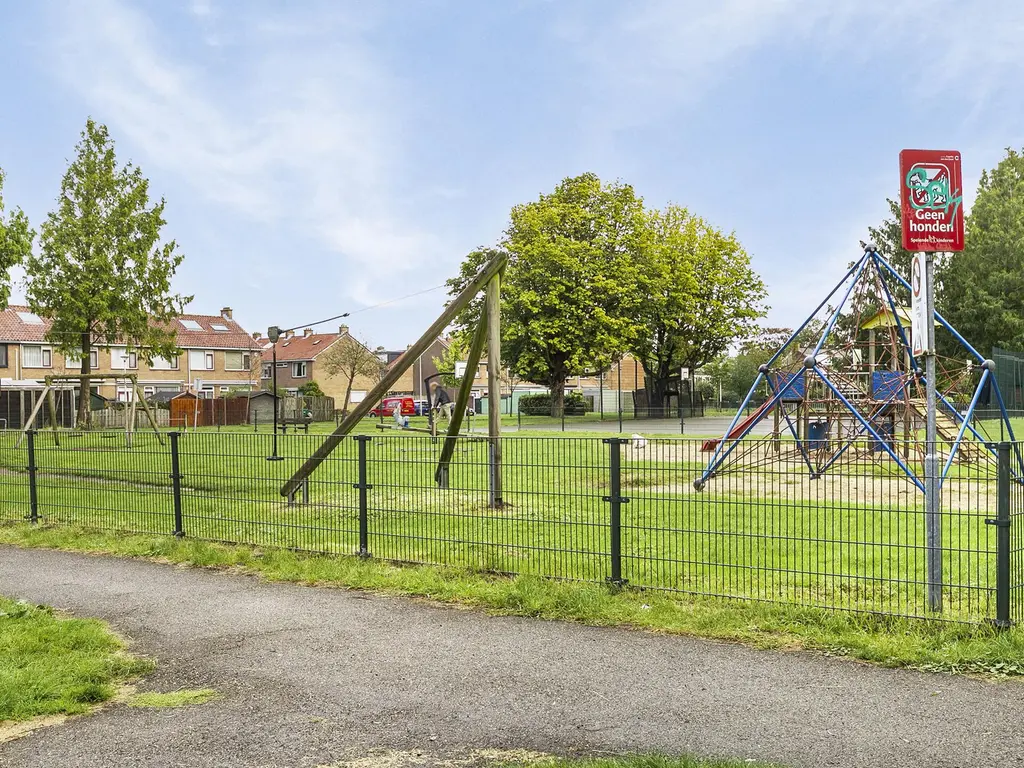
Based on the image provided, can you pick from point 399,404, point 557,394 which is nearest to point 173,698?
point 399,404

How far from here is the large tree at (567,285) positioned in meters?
49.4

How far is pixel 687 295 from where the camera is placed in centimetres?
5334

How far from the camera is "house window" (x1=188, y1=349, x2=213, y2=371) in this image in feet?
233

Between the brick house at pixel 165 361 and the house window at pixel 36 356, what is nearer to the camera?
the brick house at pixel 165 361

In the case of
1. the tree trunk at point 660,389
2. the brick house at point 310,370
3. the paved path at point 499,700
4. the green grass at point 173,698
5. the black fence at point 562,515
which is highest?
the brick house at point 310,370

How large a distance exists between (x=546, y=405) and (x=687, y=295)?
442 inches

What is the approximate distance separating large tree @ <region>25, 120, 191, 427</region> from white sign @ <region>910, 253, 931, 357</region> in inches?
1275

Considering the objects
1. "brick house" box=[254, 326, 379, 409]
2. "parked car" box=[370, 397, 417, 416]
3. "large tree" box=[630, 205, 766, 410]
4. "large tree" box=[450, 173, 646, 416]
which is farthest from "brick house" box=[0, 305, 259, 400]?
"large tree" box=[630, 205, 766, 410]

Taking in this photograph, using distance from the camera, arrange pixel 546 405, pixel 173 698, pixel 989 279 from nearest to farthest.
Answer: pixel 173 698 < pixel 989 279 < pixel 546 405

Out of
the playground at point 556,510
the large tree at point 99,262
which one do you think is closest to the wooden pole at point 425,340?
the playground at point 556,510

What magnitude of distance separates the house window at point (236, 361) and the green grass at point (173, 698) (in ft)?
236

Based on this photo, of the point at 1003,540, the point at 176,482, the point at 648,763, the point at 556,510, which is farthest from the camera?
the point at 176,482

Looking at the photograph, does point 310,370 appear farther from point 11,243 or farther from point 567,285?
point 11,243

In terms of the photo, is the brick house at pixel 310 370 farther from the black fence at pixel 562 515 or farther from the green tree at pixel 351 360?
the black fence at pixel 562 515
